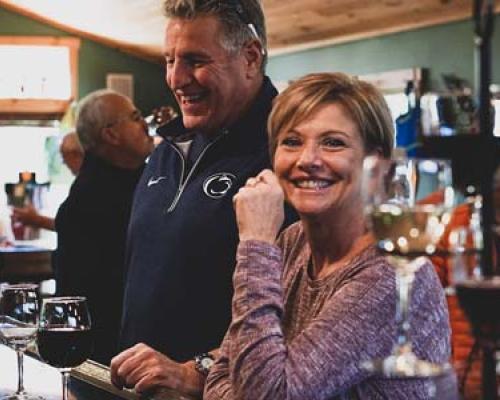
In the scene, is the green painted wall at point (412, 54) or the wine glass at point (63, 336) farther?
the green painted wall at point (412, 54)

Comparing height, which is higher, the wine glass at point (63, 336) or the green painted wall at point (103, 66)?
the green painted wall at point (103, 66)

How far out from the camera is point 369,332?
1.64 metres

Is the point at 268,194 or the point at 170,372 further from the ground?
the point at 268,194

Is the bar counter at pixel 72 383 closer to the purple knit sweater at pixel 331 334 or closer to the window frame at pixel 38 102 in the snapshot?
the purple knit sweater at pixel 331 334

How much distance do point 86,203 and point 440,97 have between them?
269 centimetres

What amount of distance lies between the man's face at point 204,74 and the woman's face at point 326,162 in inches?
29.2

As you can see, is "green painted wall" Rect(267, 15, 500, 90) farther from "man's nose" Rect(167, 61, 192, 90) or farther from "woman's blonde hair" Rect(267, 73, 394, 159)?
"woman's blonde hair" Rect(267, 73, 394, 159)

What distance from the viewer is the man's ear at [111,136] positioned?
13.8 feet

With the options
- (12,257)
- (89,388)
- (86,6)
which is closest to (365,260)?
(89,388)

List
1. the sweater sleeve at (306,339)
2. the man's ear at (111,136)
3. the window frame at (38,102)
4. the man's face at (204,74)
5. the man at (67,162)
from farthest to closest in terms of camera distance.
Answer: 1. the window frame at (38,102)
2. the man at (67,162)
3. the man's ear at (111,136)
4. the man's face at (204,74)
5. the sweater sleeve at (306,339)

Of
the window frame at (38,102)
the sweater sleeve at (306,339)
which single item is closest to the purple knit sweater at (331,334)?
the sweater sleeve at (306,339)

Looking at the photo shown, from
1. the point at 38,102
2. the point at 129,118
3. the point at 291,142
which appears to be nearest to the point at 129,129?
the point at 129,118

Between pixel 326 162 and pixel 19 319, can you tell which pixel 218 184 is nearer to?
pixel 19 319

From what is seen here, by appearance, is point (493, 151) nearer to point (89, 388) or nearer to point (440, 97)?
point (440, 97)
